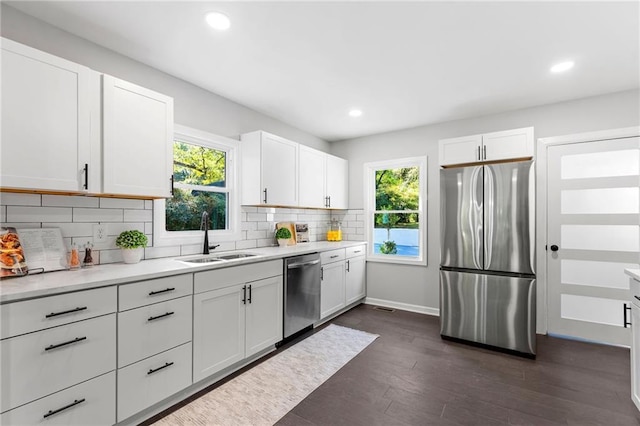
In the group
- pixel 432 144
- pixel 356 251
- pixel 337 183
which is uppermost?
pixel 432 144

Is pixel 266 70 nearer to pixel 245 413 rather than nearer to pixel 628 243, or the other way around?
pixel 245 413

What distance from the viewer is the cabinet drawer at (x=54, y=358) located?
1.42 meters

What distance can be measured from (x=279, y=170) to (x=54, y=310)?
2417 mm

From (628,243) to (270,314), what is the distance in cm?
370

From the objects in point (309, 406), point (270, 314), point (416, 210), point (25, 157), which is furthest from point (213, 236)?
point (416, 210)

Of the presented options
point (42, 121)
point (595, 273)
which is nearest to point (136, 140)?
point (42, 121)

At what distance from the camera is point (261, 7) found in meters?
1.88

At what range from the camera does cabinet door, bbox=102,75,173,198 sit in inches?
81.4

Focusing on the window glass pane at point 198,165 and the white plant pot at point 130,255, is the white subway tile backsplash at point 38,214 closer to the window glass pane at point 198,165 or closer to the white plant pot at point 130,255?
the white plant pot at point 130,255

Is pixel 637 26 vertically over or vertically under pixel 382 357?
over

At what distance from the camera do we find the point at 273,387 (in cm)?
236

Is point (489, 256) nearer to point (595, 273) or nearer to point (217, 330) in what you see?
point (595, 273)

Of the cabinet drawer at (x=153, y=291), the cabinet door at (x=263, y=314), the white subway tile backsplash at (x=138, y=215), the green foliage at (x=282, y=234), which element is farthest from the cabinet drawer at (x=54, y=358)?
the green foliage at (x=282, y=234)

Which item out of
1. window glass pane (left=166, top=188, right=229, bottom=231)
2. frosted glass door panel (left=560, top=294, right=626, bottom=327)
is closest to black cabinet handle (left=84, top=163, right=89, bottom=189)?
window glass pane (left=166, top=188, right=229, bottom=231)
